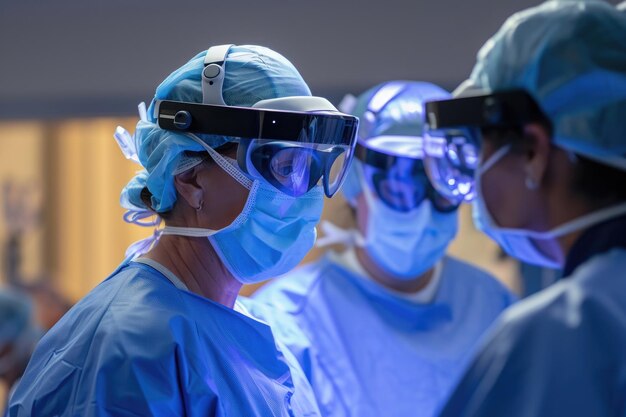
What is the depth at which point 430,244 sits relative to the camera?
2.38 meters

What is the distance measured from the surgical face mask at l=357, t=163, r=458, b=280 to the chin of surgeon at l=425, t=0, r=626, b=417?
97 centimetres

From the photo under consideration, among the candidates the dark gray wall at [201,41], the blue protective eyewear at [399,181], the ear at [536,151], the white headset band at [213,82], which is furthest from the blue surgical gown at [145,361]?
the dark gray wall at [201,41]

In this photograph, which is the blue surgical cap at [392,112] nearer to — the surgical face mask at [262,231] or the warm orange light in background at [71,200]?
the surgical face mask at [262,231]

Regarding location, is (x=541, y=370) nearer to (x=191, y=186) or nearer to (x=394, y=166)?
(x=191, y=186)

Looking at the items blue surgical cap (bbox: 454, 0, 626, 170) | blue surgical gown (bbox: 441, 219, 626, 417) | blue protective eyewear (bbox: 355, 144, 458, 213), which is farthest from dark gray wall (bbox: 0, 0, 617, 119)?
blue surgical gown (bbox: 441, 219, 626, 417)

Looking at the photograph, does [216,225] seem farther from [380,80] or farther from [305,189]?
[380,80]

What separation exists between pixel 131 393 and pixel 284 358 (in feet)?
1.44

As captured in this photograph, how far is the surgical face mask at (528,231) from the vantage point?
1.18 m

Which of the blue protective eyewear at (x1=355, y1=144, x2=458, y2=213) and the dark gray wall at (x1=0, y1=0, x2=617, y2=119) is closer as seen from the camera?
the blue protective eyewear at (x1=355, y1=144, x2=458, y2=213)

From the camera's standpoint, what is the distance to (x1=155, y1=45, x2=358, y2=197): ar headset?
1.56m

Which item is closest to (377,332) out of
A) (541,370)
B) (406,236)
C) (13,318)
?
(406,236)

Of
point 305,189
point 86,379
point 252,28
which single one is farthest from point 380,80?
point 86,379

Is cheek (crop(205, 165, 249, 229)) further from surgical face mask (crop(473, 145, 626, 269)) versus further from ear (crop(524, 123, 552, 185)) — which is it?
ear (crop(524, 123, 552, 185))

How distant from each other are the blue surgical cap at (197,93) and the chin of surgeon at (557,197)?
406 millimetres
